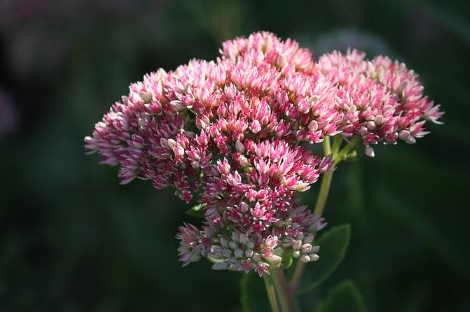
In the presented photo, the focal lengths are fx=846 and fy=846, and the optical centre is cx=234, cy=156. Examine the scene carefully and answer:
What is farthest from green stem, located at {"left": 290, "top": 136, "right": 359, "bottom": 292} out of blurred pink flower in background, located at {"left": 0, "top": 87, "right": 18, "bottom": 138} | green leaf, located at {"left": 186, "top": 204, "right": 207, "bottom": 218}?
blurred pink flower in background, located at {"left": 0, "top": 87, "right": 18, "bottom": 138}

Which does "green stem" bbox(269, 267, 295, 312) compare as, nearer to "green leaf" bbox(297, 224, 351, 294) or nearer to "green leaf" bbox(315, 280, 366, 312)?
"green leaf" bbox(297, 224, 351, 294)

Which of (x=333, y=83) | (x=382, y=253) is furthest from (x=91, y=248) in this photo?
(x=333, y=83)

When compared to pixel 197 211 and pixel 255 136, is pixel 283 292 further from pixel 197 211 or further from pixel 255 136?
pixel 255 136

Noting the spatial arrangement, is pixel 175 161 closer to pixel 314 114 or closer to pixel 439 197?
pixel 314 114

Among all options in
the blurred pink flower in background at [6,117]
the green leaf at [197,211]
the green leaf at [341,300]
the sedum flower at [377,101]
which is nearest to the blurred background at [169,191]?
the blurred pink flower in background at [6,117]

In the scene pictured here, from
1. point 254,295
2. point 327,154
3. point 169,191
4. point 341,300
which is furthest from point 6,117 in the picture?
point 327,154

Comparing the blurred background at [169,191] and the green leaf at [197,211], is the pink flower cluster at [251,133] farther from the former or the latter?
the blurred background at [169,191]
